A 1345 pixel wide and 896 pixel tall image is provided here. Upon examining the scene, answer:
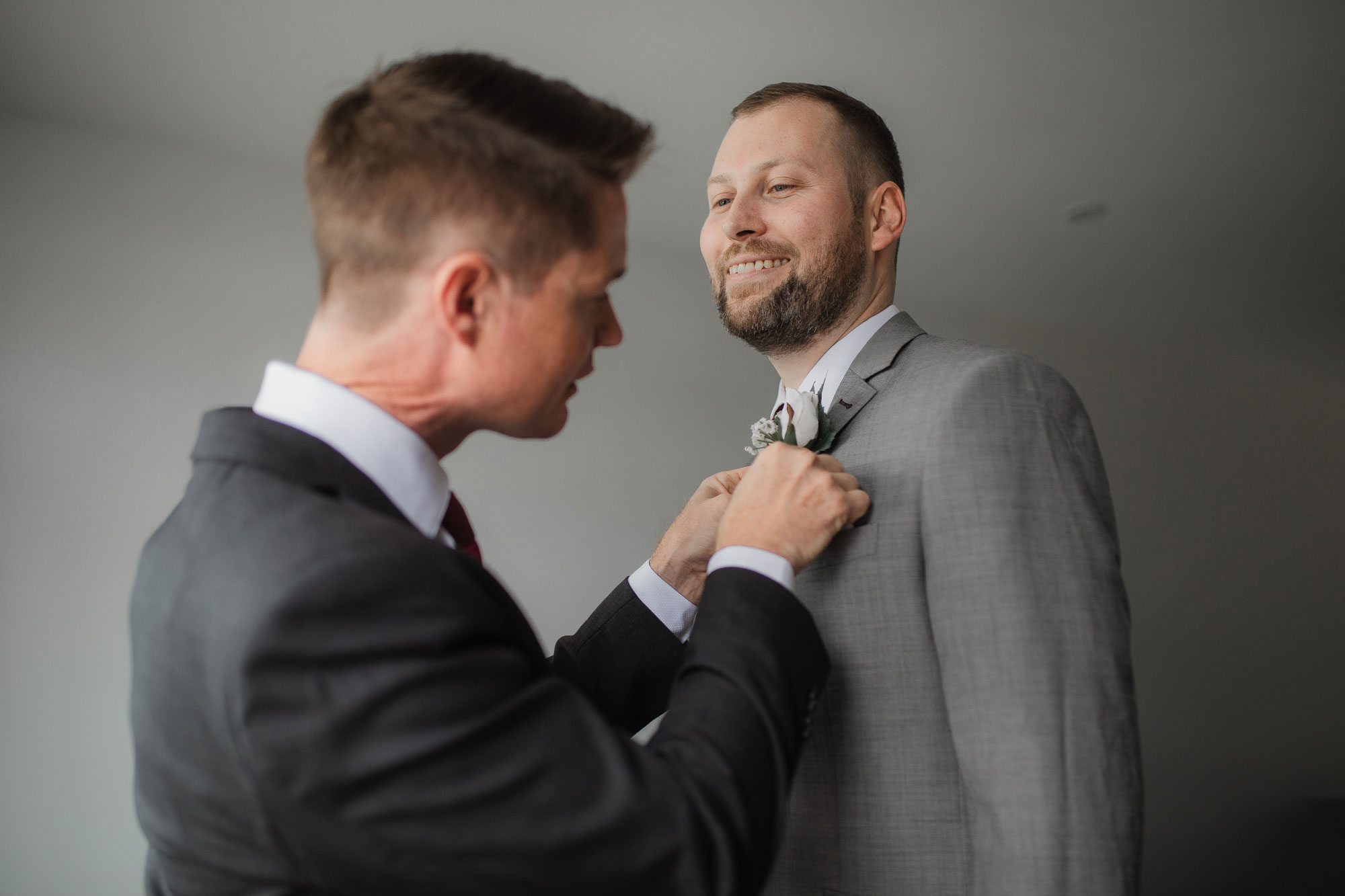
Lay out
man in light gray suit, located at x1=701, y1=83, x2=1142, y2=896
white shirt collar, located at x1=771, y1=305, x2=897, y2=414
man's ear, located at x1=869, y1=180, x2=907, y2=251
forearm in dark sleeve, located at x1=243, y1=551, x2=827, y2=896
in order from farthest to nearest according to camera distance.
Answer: man's ear, located at x1=869, y1=180, x2=907, y2=251 < white shirt collar, located at x1=771, y1=305, x2=897, y2=414 < man in light gray suit, located at x1=701, y1=83, x2=1142, y2=896 < forearm in dark sleeve, located at x1=243, y1=551, x2=827, y2=896

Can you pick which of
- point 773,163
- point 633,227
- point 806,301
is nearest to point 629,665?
point 806,301

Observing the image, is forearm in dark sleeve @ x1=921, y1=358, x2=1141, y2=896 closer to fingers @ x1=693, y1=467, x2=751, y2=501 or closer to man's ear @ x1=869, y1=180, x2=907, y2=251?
fingers @ x1=693, y1=467, x2=751, y2=501

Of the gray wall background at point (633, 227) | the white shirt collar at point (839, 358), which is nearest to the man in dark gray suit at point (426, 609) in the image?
the white shirt collar at point (839, 358)

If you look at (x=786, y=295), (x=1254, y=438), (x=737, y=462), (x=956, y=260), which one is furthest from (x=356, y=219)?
(x=1254, y=438)

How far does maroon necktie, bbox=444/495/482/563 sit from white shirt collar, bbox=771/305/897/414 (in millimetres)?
679

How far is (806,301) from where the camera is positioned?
1546 millimetres

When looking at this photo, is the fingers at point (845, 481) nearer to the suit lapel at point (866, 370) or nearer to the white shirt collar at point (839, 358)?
the suit lapel at point (866, 370)

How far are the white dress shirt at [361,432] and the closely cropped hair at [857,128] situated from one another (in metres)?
1.07

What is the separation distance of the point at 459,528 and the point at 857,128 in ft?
3.69

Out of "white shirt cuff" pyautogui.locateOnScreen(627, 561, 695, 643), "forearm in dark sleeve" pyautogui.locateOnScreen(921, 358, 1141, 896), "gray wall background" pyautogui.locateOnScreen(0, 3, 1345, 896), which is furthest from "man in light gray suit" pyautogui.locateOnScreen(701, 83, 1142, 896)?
"gray wall background" pyautogui.locateOnScreen(0, 3, 1345, 896)

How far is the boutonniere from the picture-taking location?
4.54 ft

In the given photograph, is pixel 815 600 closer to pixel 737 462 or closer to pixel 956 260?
pixel 737 462

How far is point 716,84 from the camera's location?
3801 mm

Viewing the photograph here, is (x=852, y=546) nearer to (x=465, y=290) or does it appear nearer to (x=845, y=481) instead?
(x=845, y=481)
